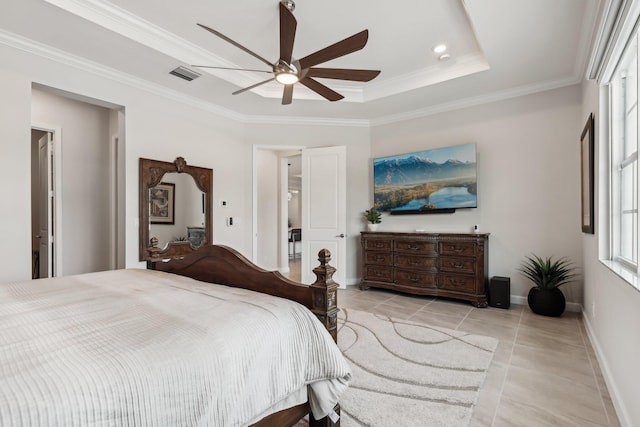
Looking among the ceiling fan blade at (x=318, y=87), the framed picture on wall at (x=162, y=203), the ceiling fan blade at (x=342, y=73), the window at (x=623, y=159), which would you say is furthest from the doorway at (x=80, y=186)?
the window at (x=623, y=159)

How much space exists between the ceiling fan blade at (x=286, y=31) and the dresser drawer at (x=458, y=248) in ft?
9.38

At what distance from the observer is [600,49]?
6.97 ft

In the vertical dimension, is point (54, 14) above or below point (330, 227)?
above

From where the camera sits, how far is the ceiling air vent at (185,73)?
10.8 ft

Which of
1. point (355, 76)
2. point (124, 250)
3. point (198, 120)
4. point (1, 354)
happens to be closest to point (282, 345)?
point (1, 354)

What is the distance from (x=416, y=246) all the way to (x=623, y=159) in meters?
2.28

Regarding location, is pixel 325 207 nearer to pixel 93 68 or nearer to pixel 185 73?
pixel 185 73

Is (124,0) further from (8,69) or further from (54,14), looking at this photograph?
(8,69)

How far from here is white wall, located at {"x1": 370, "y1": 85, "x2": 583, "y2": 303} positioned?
3527mm

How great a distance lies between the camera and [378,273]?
448cm

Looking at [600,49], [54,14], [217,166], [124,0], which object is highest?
[124,0]

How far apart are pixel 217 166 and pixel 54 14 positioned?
7.58 ft

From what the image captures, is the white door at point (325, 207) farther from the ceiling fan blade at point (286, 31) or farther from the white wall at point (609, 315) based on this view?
the white wall at point (609, 315)

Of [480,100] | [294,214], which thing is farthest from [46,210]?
[294,214]
